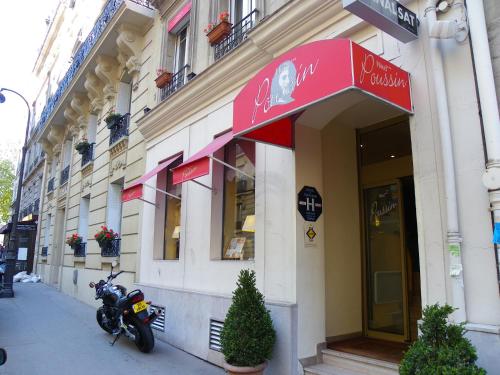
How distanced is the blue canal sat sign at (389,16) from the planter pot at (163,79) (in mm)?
6308

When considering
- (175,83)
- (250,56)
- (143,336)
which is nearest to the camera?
(250,56)

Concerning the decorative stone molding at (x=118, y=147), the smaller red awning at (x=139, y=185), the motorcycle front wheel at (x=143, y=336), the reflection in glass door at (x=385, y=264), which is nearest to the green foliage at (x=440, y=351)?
the reflection in glass door at (x=385, y=264)

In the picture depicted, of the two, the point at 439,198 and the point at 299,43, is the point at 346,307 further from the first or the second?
the point at 299,43

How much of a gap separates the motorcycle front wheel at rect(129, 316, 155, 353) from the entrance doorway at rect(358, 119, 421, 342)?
3.46m

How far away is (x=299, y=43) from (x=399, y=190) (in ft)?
8.78

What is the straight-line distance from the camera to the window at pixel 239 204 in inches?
270

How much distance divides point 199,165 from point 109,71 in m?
8.82

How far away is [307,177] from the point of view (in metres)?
5.77

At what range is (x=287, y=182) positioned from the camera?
577cm

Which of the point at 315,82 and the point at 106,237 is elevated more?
the point at 315,82

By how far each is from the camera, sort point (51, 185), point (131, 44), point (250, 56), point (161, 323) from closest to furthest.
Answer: point (250, 56) → point (161, 323) → point (131, 44) → point (51, 185)

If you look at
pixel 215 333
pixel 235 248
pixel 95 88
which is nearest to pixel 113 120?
pixel 95 88

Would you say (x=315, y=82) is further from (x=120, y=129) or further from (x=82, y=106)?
(x=82, y=106)

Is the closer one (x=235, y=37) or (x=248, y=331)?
(x=248, y=331)
